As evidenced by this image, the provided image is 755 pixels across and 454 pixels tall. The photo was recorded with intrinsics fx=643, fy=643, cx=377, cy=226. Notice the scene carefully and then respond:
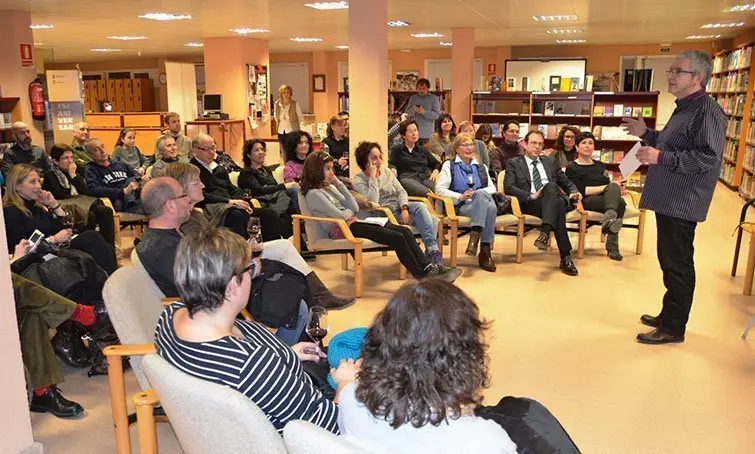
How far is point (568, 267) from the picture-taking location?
5.52 meters

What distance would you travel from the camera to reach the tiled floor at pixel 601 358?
294 centimetres

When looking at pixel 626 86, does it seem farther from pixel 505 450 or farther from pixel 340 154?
pixel 505 450

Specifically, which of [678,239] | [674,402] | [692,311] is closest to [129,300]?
[674,402]

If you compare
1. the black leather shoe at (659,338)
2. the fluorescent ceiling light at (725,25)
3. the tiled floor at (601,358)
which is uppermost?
the fluorescent ceiling light at (725,25)

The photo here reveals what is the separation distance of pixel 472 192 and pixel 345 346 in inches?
143

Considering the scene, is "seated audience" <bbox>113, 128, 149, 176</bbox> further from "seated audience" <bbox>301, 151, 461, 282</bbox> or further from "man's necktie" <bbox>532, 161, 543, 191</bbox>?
"man's necktie" <bbox>532, 161, 543, 191</bbox>

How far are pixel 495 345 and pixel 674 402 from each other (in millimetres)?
1067

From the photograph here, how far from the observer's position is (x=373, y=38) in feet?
20.5

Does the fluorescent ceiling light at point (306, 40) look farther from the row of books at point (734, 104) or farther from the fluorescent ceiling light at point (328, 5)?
the row of books at point (734, 104)

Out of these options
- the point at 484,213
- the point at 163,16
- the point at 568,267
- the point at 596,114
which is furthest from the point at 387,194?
the point at 596,114

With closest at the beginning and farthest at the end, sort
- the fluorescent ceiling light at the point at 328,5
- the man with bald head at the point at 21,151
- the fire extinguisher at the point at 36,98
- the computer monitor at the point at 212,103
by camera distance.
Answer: the man with bald head at the point at 21,151 → the fluorescent ceiling light at the point at 328,5 → the fire extinguisher at the point at 36,98 → the computer monitor at the point at 212,103

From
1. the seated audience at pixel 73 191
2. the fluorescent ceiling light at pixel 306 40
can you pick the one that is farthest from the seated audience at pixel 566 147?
the fluorescent ceiling light at pixel 306 40

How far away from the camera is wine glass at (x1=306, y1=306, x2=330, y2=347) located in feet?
8.05

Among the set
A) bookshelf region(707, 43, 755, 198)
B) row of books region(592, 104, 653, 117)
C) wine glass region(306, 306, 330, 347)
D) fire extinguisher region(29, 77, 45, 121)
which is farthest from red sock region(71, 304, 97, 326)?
bookshelf region(707, 43, 755, 198)
